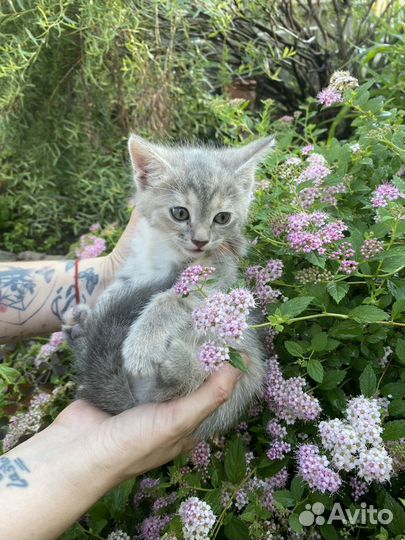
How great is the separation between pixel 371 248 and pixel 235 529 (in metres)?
0.67

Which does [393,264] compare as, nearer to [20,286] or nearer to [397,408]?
[397,408]

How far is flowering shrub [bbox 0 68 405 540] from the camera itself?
0.96 m

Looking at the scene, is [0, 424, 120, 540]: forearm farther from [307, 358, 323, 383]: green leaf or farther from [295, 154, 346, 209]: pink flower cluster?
[295, 154, 346, 209]: pink flower cluster

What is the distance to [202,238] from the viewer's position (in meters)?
1.37

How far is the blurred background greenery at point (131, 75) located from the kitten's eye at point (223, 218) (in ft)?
1.94

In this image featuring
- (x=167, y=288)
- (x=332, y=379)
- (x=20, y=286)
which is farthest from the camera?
(x=20, y=286)

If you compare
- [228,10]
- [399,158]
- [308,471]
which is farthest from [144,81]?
[308,471]

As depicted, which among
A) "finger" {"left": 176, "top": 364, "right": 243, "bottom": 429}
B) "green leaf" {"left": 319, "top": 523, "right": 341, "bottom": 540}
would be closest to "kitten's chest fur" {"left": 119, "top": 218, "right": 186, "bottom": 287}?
"finger" {"left": 176, "top": 364, "right": 243, "bottom": 429}

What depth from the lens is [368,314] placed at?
98 cm

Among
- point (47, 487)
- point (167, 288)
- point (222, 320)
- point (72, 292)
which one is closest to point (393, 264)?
point (222, 320)

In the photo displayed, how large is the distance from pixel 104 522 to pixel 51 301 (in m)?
0.91

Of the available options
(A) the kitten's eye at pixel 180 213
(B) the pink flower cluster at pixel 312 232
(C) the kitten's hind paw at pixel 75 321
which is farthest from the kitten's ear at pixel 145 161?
(B) the pink flower cluster at pixel 312 232

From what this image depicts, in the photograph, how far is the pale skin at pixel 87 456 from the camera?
1.04 m

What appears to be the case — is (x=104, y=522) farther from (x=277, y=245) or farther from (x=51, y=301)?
(x=51, y=301)
